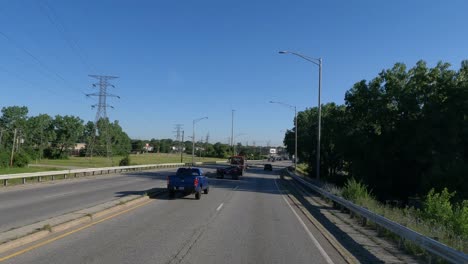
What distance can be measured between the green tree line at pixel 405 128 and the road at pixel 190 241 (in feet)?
81.0

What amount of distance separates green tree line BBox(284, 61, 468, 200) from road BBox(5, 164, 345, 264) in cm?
2469

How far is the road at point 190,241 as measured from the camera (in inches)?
364

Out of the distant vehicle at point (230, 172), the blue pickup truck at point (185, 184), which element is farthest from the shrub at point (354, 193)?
the distant vehicle at point (230, 172)

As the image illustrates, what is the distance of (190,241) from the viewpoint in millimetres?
11219

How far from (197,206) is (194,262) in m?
11.4

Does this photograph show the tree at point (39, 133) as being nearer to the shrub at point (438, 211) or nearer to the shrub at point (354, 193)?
the shrub at point (354, 193)

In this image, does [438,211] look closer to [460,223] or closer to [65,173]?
[460,223]

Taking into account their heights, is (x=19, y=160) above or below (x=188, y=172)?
below

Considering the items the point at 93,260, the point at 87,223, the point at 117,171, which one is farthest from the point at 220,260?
the point at 117,171

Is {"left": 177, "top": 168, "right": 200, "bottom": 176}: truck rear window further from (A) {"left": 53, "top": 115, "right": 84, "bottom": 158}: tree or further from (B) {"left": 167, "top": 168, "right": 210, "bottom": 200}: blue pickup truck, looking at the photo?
(A) {"left": 53, "top": 115, "right": 84, "bottom": 158}: tree

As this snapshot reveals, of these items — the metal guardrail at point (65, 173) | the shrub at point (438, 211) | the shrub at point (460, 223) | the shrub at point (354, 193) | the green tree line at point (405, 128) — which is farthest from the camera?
the green tree line at point (405, 128)

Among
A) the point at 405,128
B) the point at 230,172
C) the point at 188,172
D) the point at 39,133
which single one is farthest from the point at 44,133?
the point at 188,172

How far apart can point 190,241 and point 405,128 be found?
36.8 meters

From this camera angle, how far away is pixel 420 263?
9742mm
